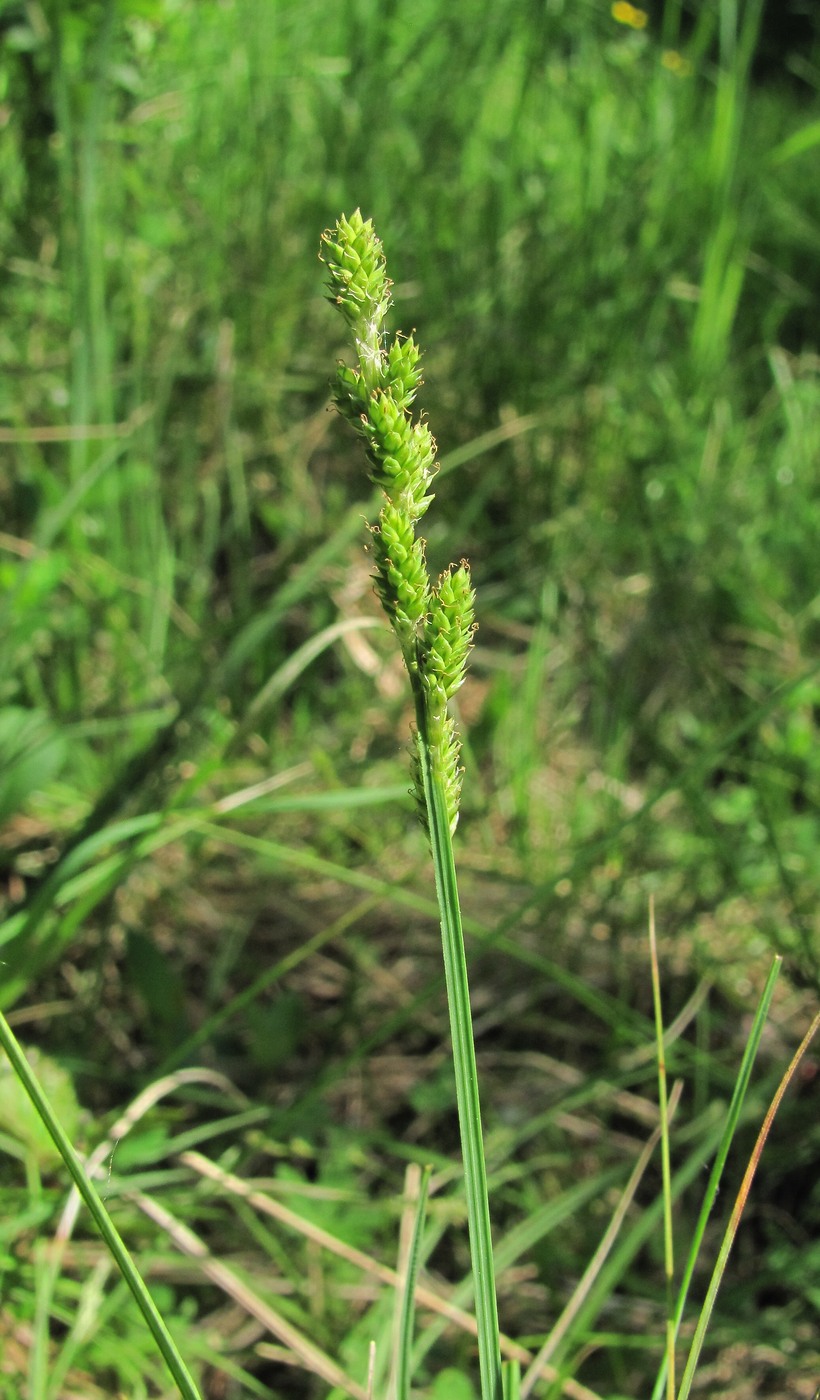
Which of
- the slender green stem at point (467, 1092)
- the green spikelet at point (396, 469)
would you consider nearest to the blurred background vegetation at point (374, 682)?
the slender green stem at point (467, 1092)

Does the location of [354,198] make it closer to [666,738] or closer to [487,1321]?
[666,738]

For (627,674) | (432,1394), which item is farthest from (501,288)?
(432,1394)

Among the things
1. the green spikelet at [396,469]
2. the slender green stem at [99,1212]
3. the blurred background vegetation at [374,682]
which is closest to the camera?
the green spikelet at [396,469]

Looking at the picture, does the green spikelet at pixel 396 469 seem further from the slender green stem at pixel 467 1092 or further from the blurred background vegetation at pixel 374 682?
the blurred background vegetation at pixel 374 682

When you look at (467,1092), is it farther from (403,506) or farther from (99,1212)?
(403,506)

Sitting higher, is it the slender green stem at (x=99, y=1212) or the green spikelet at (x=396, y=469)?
the green spikelet at (x=396, y=469)

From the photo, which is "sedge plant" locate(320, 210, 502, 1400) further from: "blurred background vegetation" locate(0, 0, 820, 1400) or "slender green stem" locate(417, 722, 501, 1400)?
"blurred background vegetation" locate(0, 0, 820, 1400)
